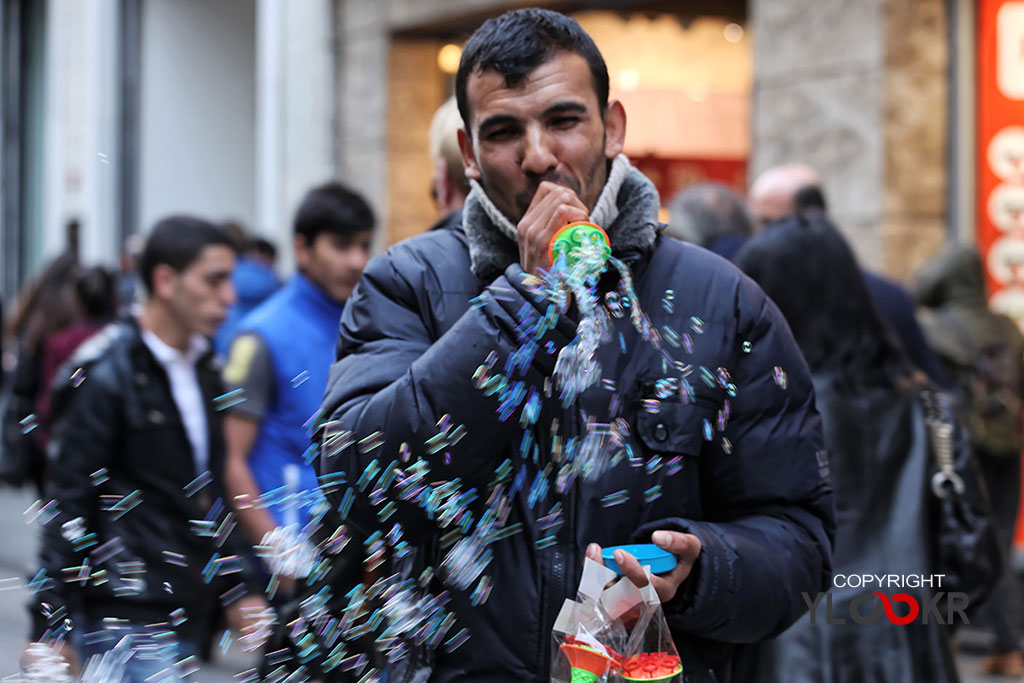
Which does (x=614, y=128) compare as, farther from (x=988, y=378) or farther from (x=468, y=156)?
(x=988, y=378)

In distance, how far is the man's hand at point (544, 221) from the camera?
1.96 meters

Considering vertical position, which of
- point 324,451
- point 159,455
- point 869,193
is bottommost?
point 159,455

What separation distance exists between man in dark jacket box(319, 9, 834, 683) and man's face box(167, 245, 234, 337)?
Answer: 2.04 metres

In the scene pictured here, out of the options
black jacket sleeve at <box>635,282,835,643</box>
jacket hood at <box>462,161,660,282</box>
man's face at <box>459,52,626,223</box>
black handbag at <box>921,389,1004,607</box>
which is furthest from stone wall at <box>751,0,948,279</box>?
man's face at <box>459,52,626,223</box>

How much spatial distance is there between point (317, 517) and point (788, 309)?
5.91 feet

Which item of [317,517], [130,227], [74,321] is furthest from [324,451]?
[130,227]

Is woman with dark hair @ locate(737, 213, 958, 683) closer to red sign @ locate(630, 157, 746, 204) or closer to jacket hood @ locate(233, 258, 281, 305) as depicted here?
jacket hood @ locate(233, 258, 281, 305)

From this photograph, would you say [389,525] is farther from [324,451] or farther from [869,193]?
[869,193]

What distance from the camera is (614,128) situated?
2.29 meters

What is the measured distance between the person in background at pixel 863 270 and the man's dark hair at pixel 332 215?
1.33 meters

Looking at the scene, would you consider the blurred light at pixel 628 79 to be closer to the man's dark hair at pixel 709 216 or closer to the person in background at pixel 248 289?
the person in background at pixel 248 289

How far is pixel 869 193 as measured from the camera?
7.50m

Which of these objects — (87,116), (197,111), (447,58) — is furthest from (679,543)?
(87,116)

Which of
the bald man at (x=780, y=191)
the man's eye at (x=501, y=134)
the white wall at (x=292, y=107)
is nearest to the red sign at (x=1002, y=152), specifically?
the bald man at (x=780, y=191)
